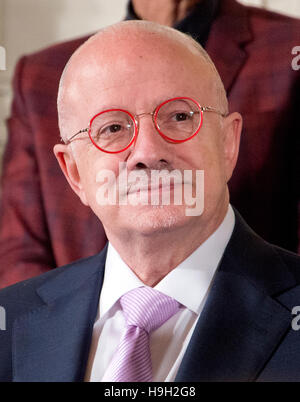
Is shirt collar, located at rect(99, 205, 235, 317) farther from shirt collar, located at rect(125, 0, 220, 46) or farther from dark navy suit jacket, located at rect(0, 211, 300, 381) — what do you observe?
shirt collar, located at rect(125, 0, 220, 46)

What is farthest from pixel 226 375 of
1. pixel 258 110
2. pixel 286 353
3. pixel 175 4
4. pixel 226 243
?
pixel 175 4

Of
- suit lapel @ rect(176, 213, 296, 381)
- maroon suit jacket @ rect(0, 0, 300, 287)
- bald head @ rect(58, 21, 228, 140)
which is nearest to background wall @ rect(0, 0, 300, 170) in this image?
maroon suit jacket @ rect(0, 0, 300, 287)

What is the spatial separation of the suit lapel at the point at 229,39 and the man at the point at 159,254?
0.22ft

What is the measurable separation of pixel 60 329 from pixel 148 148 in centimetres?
39

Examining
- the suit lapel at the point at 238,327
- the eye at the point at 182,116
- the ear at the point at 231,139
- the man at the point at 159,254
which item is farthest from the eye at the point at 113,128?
the suit lapel at the point at 238,327

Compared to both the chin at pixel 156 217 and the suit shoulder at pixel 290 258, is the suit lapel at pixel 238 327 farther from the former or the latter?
the chin at pixel 156 217

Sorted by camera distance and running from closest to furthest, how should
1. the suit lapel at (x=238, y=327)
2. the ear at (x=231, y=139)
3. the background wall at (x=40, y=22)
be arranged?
the suit lapel at (x=238, y=327)
the ear at (x=231, y=139)
the background wall at (x=40, y=22)

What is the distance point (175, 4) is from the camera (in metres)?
1.26

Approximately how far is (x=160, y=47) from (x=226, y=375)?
1.99 ft

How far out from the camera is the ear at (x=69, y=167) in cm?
123

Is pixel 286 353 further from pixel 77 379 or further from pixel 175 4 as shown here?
pixel 175 4

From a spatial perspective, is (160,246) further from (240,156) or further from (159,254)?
(240,156)

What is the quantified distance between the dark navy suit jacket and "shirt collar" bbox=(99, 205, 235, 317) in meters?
0.02

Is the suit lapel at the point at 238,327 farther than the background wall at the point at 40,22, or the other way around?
the background wall at the point at 40,22
